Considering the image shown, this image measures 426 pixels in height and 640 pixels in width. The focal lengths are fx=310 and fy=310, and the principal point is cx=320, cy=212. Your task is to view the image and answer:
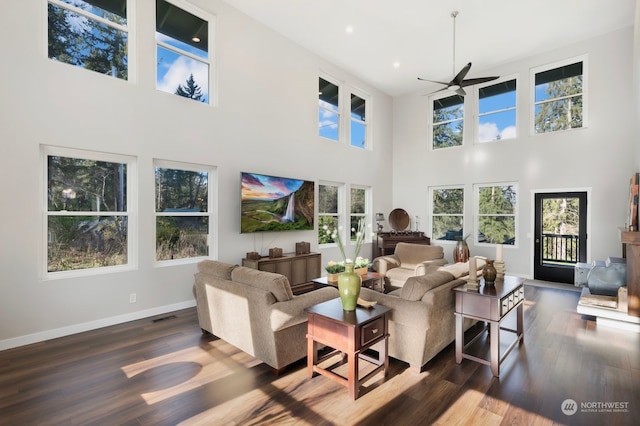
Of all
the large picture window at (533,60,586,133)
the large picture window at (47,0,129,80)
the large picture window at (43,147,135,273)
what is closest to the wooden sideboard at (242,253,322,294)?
the large picture window at (43,147,135,273)

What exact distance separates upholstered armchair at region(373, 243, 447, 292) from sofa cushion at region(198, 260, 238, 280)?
9.88ft

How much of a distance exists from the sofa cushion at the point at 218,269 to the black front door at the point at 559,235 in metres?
6.71

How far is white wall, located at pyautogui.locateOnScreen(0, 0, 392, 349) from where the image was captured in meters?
3.41

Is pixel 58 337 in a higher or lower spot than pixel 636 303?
lower

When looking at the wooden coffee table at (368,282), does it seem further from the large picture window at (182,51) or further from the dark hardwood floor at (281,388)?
the large picture window at (182,51)

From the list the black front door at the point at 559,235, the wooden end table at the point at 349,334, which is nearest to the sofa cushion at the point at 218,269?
the wooden end table at the point at 349,334

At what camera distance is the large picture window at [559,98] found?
6430 millimetres

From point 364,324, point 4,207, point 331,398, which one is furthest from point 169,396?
point 4,207

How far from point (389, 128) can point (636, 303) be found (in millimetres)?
6605

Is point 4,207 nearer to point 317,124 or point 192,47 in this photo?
point 192,47

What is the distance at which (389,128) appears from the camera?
357 inches

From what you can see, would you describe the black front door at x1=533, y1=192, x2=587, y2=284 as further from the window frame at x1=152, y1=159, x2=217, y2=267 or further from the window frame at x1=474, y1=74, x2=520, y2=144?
the window frame at x1=152, y1=159, x2=217, y2=267

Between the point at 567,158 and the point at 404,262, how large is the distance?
13.3ft

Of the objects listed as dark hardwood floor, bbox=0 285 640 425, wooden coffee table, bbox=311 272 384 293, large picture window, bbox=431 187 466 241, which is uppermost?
large picture window, bbox=431 187 466 241
